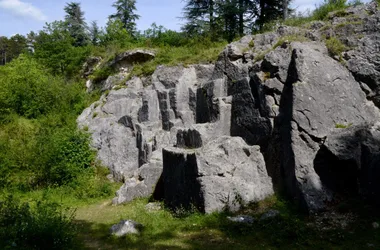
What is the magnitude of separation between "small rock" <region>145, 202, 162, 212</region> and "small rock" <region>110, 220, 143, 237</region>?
193 cm

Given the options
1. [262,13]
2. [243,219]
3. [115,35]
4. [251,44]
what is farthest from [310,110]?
[115,35]

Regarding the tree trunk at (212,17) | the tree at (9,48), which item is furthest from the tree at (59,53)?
the tree at (9,48)

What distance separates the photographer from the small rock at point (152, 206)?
1119 cm

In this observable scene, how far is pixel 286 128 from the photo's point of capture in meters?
10.5

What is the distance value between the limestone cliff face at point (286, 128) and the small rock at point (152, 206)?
35 centimetres

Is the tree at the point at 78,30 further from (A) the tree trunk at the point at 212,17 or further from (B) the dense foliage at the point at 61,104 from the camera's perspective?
(A) the tree trunk at the point at 212,17

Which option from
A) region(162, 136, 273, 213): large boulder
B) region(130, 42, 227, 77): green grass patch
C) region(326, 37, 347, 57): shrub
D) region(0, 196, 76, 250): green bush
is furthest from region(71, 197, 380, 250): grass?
region(130, 42, 227, 77): green grass patch

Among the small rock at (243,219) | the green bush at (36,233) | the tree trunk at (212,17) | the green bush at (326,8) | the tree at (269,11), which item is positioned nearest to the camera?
the green bush at (36,233)

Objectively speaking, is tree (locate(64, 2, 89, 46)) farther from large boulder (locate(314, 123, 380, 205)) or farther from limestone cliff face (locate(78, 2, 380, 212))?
large boulder (locate(314, 123, 380, 205))

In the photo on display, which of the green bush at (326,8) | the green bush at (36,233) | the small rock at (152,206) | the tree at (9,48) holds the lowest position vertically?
the small rock at (152,206)

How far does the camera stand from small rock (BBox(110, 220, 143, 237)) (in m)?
8.89

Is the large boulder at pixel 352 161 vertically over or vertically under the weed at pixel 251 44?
under

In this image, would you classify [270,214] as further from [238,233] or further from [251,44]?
[251,44]

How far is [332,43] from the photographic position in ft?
39.7
